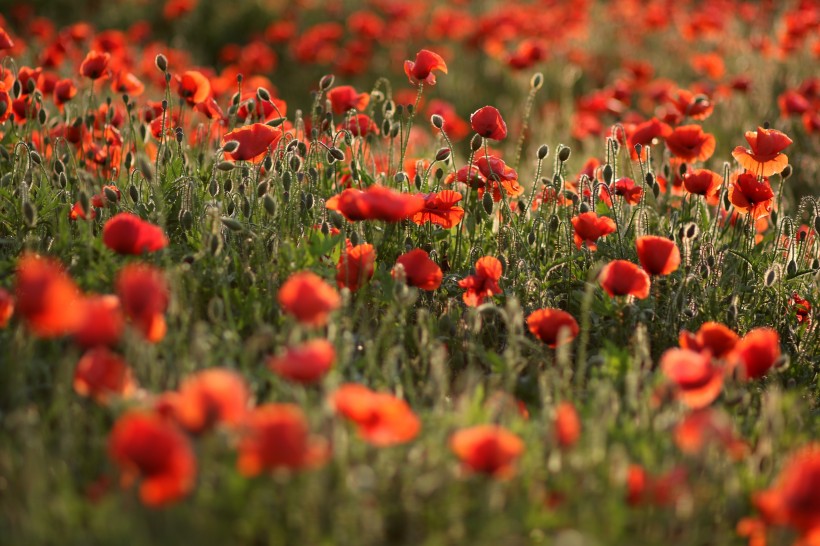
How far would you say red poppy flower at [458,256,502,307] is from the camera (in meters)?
2.55

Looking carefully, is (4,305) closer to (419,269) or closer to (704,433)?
(419,269)

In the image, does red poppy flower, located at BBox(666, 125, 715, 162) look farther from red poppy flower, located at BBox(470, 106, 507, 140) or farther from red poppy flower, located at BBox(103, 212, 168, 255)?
red poppy flower, located at BBox(103, 212, 168, 255)

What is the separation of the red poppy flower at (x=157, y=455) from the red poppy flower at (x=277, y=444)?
95mm

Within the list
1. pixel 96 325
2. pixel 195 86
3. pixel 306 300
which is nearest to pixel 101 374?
pixel 96 325

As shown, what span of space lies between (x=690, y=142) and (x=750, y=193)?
416 millimetres

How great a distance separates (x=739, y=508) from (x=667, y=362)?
0.32 metres

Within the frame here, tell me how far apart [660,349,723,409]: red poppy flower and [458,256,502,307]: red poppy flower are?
2.22 ft

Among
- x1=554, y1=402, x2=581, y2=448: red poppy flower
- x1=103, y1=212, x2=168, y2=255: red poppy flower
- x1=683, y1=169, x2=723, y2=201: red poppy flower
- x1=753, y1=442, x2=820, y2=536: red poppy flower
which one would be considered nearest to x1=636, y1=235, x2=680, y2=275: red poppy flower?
x1=683, y1=169, x2=723, y2=201: red poppy flower

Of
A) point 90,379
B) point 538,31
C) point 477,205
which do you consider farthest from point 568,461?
point 538,31

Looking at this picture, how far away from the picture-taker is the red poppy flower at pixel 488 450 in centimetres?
162

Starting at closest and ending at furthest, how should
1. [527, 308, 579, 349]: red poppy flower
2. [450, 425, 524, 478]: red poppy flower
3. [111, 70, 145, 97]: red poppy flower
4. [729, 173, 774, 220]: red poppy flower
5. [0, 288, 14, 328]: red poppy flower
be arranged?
[450, 425, 524, 478]: red poppy flower → [0, 288, 14, 328]: red poppy flower → [527, 308, 579, 349]: red poppy flower → [729, 173, 774, 220]: red poppy flower → [111, 70, 145, 97]: red poppy flower

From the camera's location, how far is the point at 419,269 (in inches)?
99.5

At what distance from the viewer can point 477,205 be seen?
3338 millimetres

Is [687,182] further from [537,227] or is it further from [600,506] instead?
[600,506]
